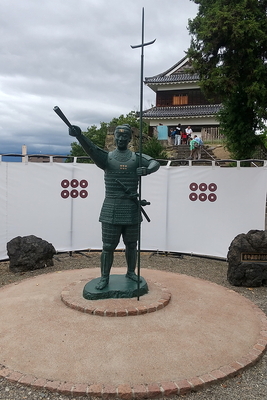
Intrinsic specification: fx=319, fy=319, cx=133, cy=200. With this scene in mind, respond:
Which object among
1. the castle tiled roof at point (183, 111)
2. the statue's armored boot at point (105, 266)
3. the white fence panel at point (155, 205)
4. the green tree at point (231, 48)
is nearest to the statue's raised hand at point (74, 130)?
the statue's armored boot at point (105, 266)

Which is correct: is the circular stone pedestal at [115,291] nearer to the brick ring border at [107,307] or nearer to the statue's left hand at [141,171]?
the brick ring border at [107,307]

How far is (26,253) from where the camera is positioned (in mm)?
6746

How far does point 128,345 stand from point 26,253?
161 inches

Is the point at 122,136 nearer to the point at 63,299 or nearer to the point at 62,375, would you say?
the point at 63,299

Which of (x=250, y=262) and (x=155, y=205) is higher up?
(x=155, y=205)

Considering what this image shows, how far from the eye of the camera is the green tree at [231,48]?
8.14 m

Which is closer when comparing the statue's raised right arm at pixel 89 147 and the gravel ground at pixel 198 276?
the gravel ground at pixel 198 276

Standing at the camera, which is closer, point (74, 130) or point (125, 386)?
point (125, 386)

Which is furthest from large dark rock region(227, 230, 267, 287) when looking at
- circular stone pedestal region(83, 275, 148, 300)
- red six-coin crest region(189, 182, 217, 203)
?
circular stone pedestal region(83, 275, 148, 300)

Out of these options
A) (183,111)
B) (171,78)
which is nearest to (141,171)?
(183,111)

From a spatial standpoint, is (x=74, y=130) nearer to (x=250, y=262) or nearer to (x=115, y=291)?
(x=115, y=291)

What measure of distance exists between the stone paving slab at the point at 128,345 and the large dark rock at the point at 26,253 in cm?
211

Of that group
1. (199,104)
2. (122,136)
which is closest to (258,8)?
(122,136)

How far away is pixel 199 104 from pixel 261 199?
21.1m
